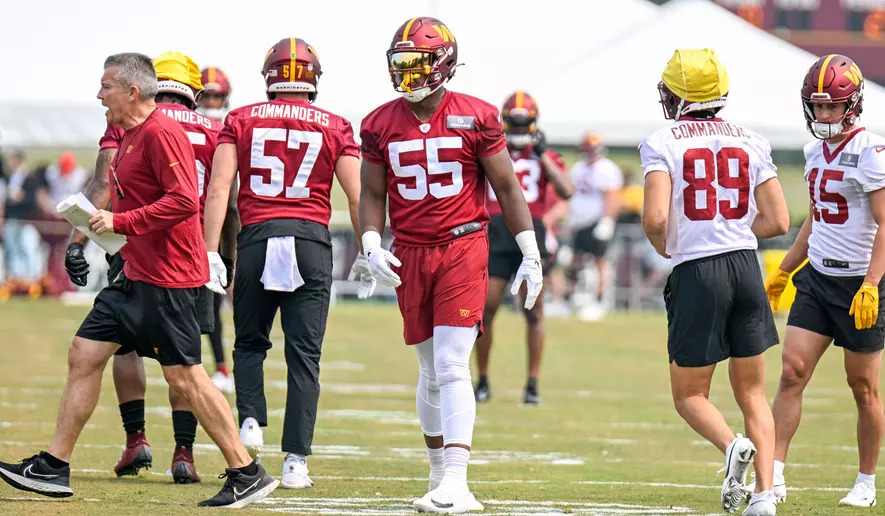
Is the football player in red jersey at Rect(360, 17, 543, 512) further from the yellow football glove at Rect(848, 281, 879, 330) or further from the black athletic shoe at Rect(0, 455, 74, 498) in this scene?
the black athletic shoe at Rect(0, 455, 74, 498)

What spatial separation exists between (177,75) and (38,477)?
94.7 inches

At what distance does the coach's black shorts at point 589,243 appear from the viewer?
23000 mm

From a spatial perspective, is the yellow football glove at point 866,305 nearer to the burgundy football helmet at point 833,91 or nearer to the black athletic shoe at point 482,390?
the burgundy football helmet at point 833,91

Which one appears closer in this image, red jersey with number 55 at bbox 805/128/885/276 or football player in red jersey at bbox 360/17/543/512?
football player in red jersey at bbox 360/17/543/512

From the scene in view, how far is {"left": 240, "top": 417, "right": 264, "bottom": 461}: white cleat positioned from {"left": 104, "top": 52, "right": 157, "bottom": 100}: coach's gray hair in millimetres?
1776

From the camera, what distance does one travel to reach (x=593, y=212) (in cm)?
2291

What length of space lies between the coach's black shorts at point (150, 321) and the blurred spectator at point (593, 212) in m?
16.2

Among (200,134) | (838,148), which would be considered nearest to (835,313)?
(838,148)

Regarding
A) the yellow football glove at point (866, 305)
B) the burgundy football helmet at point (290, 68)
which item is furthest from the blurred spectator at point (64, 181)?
the yellow football glove at point (866, 305)

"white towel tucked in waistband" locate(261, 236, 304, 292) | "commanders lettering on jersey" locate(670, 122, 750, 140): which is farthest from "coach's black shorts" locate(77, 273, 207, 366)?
"commanders lettering on jersey" locate(670, 122, 750, 140)

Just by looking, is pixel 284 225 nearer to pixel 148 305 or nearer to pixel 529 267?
pixel 148 305

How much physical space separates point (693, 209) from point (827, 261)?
1227 millimetres

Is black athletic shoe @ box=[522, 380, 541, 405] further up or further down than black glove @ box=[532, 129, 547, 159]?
further down

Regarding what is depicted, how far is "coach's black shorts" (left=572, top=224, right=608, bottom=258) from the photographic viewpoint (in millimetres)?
23000
